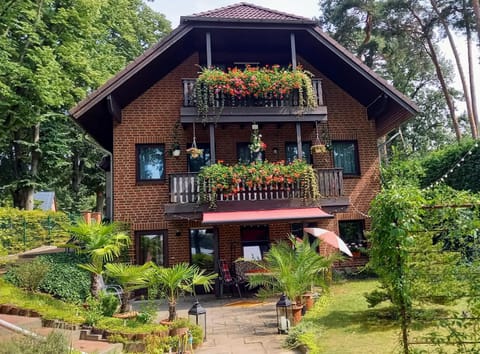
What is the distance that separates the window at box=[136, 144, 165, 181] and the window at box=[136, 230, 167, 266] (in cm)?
205

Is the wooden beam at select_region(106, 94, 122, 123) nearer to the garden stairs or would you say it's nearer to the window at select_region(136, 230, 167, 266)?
the window at select_region(136, 230, 167, 266)

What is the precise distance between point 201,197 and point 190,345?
576cm

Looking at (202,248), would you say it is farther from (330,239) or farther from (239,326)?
(239,326)

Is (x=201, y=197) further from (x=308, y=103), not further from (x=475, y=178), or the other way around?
(x=475, y=178)

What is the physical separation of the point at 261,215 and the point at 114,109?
6.39 m

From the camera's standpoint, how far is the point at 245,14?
14453mm

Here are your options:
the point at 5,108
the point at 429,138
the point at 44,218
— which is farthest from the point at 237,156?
the point at 429,138

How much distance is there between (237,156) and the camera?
15367 millimetres

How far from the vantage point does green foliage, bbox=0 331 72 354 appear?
182 inches

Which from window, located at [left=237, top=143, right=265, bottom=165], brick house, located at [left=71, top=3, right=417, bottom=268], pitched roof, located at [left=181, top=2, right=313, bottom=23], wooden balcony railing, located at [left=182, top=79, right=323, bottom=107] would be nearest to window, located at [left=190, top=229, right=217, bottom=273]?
brick house, located at [left=71, top=3, right=417, bottom=268]

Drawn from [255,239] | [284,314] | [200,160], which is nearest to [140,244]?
[200,160]

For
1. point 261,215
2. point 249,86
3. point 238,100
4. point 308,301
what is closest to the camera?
point 308,301

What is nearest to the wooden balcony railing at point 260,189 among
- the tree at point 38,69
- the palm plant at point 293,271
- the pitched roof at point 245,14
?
the palm plant at point 293,271

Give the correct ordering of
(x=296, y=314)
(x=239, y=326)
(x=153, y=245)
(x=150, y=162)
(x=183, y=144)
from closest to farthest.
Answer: (x=296, y=314), (x=239, y=326), (x=153, y=245), (x=150, y=162), (x=183, y=144)
